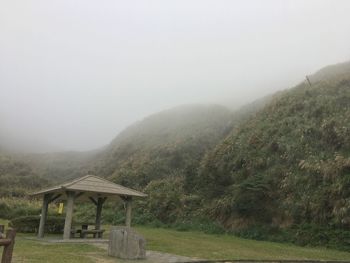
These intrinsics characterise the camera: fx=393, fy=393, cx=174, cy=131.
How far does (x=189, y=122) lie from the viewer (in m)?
54.6

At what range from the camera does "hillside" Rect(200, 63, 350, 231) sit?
20.2 m

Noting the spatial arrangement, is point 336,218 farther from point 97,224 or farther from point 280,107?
point 280,107

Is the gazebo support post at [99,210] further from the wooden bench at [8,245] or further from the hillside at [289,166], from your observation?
the wooden bench at [8,245]

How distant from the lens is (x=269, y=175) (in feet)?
80.3

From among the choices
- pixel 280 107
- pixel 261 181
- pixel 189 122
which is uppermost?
pixel 189 122

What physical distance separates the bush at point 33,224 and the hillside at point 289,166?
9.73m

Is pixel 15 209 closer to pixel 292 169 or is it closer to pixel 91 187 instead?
pixel 91 187

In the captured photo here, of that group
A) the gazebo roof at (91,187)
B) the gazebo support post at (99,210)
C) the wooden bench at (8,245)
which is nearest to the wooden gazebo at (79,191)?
the gazebo roof at (91,187)

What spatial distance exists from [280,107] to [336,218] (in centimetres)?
1501

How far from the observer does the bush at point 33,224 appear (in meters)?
22.2

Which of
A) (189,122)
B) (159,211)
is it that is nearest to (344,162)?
(159,211)

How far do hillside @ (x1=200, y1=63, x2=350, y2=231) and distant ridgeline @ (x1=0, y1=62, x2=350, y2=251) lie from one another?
6 cm

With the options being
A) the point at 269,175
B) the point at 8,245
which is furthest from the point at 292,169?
the point at 8,245

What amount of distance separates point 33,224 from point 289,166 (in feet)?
50.9
